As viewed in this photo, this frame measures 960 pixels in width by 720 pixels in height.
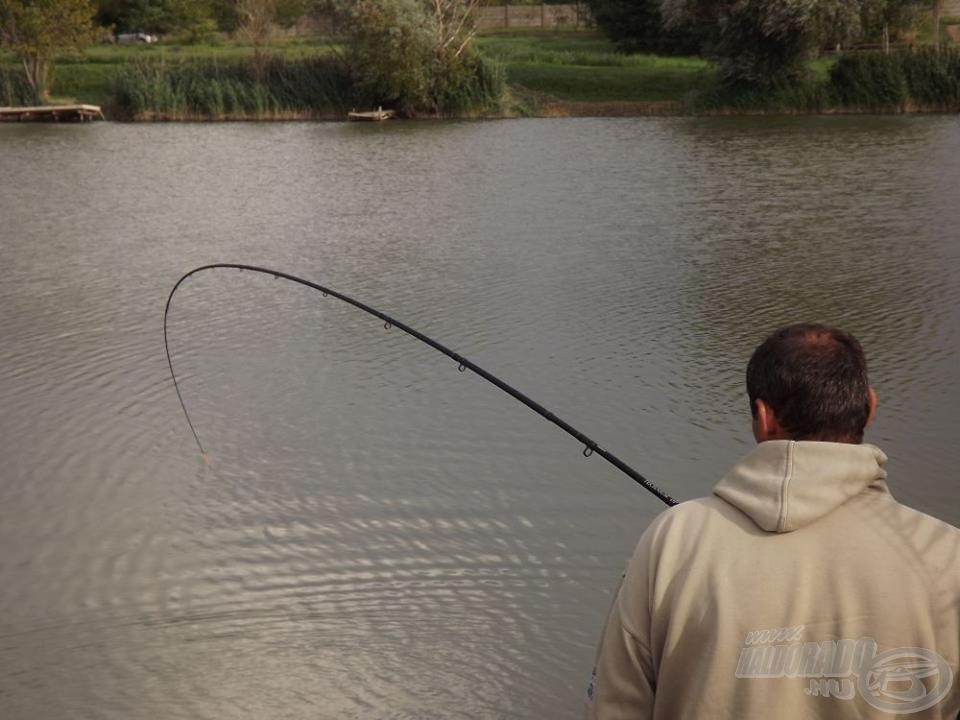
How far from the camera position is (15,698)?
4145 mm

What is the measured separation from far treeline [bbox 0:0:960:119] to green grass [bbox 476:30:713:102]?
616 mm

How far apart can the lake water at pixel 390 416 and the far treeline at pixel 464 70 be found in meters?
13.6

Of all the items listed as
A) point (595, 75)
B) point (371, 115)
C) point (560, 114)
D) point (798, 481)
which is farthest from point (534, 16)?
point (798, 481)

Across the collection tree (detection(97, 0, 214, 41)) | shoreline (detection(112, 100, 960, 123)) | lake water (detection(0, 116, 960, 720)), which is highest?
tree (detection(97, 0, 214, 41))

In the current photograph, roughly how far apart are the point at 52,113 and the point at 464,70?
32.7 feet

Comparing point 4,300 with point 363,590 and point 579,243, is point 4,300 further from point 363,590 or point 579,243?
point 363,590

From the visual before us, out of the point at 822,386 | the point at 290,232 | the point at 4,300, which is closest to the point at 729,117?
the point at 290,232

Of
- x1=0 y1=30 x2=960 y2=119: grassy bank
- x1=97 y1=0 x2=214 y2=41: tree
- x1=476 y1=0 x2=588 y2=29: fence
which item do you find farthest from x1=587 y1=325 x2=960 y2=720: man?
x1=476 y1=0 x2=588 y2=29: fence

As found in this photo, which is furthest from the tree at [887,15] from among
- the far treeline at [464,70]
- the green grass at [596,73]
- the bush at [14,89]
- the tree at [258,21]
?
the bush at [14,89]

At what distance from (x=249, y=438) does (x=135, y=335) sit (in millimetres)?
2582

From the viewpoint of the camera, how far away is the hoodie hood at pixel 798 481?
1.77 meters

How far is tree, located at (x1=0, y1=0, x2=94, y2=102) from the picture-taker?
114 ft

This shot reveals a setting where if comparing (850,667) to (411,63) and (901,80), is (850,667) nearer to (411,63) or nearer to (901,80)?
(901,80)

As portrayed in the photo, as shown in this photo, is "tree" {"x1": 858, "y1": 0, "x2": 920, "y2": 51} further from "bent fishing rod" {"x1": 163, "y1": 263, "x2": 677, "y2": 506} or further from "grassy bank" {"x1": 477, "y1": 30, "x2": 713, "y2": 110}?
"bent fishing rod" {"x1": 163, "y1": 263, "x2": 677, "y2": 506}
